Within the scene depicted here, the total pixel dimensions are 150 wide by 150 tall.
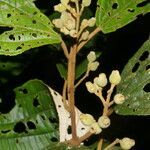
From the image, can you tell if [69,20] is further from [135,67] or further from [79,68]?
[79,68]

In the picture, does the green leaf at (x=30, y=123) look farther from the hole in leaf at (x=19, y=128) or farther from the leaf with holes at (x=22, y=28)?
the leaf with holes at (x=22, y=28)

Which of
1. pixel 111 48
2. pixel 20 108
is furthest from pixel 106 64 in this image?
pixel 20 108

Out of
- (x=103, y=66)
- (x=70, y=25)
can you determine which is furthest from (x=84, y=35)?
(x=103, y=66)

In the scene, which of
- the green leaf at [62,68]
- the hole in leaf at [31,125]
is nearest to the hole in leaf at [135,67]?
the green leaf at [62,68]

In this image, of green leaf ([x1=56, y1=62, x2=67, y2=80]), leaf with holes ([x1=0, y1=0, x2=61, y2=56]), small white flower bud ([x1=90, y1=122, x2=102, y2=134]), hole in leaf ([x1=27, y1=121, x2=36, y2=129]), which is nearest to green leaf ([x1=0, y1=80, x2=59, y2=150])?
→ hole in leaf ([x1=27, y1=121, x2=36, y2=129])

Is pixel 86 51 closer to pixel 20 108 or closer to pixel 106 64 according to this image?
pixel 106 64
